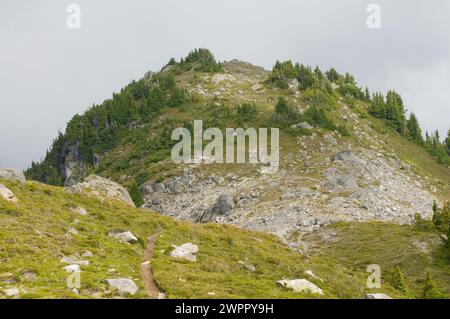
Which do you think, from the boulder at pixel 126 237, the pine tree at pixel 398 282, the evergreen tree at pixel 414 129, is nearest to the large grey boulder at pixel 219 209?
the pine tree at pixel 398 282

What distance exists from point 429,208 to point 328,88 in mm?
79511

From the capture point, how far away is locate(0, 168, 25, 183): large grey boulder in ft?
155

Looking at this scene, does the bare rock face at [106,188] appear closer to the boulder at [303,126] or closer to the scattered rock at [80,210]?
the scattered rock at [80,210]

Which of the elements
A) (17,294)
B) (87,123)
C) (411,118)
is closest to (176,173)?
(87,123)

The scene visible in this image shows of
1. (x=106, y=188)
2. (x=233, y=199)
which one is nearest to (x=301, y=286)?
(x=106, y=188)

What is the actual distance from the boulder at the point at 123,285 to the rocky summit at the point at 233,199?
8 centimetres

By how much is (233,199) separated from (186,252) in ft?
152

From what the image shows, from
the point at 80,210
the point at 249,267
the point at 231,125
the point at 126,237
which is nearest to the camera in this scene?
the point at 249,267

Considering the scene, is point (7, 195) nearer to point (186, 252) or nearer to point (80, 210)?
point (80, 210)

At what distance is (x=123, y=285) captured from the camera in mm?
24922

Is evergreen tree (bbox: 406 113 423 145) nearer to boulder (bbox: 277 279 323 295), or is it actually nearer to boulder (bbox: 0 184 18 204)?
boulder (bbox: 277 279 323 295)

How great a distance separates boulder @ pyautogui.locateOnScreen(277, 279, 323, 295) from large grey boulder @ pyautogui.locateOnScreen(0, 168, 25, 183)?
29.6m

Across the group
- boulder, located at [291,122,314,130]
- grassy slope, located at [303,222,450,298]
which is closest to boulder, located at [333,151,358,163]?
boulder, located at [291,122,314,130]
